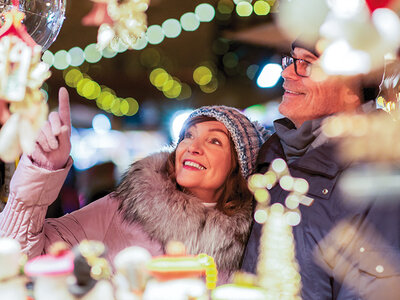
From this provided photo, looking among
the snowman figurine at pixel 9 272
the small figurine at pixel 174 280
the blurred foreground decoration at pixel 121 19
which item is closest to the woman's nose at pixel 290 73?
the blurred foreground decoration at pixel 121 19

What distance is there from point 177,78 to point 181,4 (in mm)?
3067

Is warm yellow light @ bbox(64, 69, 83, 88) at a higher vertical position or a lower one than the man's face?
higher

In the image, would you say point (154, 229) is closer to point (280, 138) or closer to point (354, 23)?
point (280, 138)

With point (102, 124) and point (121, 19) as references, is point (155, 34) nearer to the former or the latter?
point (121, 19)

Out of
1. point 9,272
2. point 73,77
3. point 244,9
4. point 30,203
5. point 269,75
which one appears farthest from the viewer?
point 73,77

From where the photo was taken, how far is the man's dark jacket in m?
1.25

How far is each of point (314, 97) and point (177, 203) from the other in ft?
Result: 1.85

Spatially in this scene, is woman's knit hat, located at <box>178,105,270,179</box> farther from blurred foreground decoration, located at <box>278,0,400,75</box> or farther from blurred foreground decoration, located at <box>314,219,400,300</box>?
blurred foreground decoration, located at <box>278,0,400,75</box>

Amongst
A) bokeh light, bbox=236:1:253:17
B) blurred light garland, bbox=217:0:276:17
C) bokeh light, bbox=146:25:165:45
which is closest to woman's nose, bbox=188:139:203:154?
blurred light garland, bbox=217:0:276:17

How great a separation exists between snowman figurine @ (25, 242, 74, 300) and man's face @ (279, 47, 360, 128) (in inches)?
38.3

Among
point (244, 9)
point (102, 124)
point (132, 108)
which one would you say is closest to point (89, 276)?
point (244, 9)

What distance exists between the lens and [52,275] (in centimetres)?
85

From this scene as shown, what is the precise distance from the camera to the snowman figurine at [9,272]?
0.82 meters

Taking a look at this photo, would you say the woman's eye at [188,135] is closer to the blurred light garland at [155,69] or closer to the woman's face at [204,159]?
the woman's face at [204,159]
